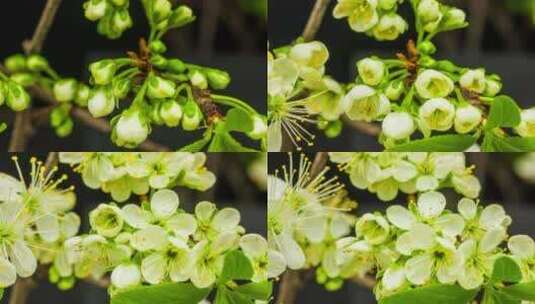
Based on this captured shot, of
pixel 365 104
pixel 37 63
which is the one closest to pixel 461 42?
pixel 365 104

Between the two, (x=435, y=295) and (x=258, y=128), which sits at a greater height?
(x=258, y=128)

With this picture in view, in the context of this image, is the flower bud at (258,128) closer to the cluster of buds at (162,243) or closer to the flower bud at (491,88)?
the cluster of buds at (162,243)

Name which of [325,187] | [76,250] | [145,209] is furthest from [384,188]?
[76,250]

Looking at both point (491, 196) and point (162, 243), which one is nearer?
point (162, 243)

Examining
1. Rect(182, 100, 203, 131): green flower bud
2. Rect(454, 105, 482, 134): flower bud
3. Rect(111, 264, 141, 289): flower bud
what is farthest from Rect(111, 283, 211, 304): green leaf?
Rect(454, 105, 482, 134): flower bud

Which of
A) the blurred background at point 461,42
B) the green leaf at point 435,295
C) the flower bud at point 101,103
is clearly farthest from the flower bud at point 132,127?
the green leaf at point 435,295

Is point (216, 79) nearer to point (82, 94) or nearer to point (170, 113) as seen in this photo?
point (170, 113)

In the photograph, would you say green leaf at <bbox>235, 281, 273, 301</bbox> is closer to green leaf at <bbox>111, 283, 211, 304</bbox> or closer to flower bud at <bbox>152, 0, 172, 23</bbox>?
green leaf at <bbox>111, 283, 211, 304</bbox>
